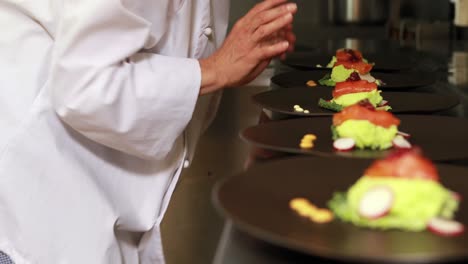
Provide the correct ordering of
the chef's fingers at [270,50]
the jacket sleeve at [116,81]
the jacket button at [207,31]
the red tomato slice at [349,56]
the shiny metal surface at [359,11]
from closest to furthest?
the jacket sleeve at [116,81] < the chef's fingers at [270,50] < the jacket button at [207,31] < the red tomato slice at [349,56] < the shiny metal surface at [359,11]

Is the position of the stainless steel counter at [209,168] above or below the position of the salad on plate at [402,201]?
below

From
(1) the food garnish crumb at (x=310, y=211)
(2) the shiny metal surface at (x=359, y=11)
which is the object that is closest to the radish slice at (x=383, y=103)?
(1) the food garnish crumb at (x=310, y=211)

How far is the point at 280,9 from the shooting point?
1186 mm

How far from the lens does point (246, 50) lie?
1164 mm

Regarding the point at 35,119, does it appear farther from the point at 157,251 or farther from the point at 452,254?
the point at 452,254

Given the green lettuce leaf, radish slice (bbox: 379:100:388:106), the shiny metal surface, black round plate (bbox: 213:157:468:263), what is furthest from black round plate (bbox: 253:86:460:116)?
the shiny metal surface

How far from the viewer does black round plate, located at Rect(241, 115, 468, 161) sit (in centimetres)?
86

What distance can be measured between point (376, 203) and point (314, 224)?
0.19 ft

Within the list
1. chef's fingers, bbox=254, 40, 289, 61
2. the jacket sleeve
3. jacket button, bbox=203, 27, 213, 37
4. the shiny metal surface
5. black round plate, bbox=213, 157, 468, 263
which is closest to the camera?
black round plate, bbox=213, 157, 468, 263

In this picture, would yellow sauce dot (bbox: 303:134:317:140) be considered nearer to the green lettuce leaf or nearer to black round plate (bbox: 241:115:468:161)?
black round plate (bbox: 241:115:468:161)

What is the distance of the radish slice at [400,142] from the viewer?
89 centimetres

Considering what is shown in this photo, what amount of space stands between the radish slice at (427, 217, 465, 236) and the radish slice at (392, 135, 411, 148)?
0.26 metres

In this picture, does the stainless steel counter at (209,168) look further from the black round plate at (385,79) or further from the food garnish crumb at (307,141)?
the food garnish crumb at (307,141)

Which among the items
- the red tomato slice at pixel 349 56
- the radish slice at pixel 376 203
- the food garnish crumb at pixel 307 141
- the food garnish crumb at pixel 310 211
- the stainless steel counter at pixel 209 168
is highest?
the radish slice at pixel 376 203
